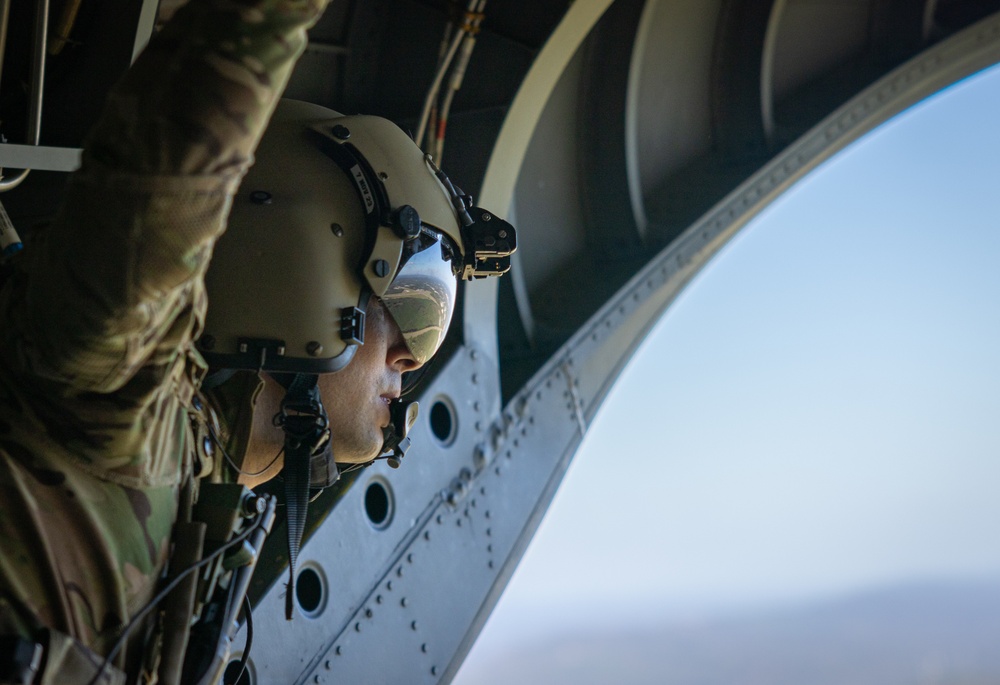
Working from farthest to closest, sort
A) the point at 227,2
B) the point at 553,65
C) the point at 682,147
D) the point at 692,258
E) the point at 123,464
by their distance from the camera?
1. the point at 682,147
2. the point at 692,258
3. the point at 553,65
4. the point at 123,464
5. the point at 227,2

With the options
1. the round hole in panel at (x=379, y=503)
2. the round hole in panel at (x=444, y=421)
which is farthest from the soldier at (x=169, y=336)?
the round hole in panel at (x=444, y=421)

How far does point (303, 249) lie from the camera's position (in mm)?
1667

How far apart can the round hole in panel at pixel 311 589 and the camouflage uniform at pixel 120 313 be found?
1.18 metres

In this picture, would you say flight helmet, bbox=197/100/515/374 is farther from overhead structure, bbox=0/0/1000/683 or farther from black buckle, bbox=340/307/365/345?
overhead structure, bbox=0/0/1000/683

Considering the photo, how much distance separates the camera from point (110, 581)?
3.71ft

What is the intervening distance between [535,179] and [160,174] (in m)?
2.78

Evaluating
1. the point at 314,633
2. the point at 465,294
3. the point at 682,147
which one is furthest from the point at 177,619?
the point at 682,147

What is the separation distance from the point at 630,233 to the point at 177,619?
9.09ft

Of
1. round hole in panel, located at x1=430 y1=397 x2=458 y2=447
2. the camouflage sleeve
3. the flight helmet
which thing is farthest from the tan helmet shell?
round hole in panel, located at x1=430 y1=397 x2=458 y2=447

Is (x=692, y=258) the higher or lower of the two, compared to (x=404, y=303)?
higher

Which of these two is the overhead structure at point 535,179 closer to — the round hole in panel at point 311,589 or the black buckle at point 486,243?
the round hole in panel at point 311,589

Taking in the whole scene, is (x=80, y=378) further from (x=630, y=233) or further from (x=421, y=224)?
(x=630, y=233)

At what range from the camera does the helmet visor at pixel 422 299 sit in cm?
186

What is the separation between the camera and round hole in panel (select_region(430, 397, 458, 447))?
9.30ft
